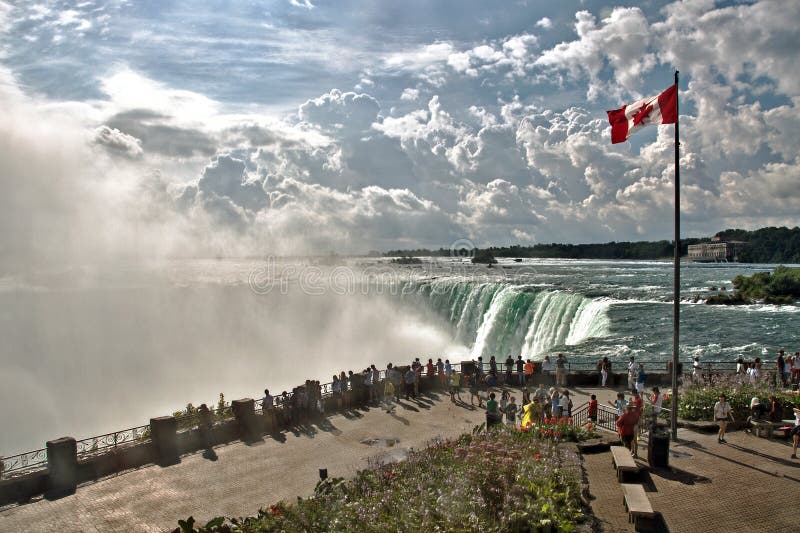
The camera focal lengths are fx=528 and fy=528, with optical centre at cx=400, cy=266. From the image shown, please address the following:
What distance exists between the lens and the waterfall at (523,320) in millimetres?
31156

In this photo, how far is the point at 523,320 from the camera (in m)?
33.5

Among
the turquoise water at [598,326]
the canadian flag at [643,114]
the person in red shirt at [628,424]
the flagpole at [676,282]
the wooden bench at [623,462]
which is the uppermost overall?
the canadian flag at [643,114]

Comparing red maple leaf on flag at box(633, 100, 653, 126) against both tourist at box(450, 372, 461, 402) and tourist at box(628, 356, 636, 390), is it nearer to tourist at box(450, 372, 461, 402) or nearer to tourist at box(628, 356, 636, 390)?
tourist at box(628, 356, 636, 390)

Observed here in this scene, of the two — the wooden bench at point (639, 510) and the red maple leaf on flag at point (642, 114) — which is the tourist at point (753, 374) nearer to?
the red maple leaf on flag at point (642, 114)

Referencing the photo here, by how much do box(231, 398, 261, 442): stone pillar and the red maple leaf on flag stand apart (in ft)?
37.8

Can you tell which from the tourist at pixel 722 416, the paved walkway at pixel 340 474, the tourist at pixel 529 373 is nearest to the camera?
the paved walkway at pixel 340 474

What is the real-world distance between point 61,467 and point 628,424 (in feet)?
37.1

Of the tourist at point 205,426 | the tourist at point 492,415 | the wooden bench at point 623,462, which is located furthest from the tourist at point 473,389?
the tourist at point 205,426

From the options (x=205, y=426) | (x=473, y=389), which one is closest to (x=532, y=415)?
(x=473, y=389)

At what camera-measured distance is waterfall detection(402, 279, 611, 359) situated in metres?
31.2

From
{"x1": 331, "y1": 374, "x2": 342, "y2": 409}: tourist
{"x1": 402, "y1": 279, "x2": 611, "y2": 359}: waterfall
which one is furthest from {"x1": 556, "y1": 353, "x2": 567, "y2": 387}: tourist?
{"x1": 402, "y1": 279, "x2": 611, "y2": 359}: waterfall

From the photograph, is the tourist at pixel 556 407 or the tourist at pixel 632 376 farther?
the tourist at pixel 632 376

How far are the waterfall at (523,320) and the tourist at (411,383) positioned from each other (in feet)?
42.3

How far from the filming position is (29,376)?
3003 centimetres
